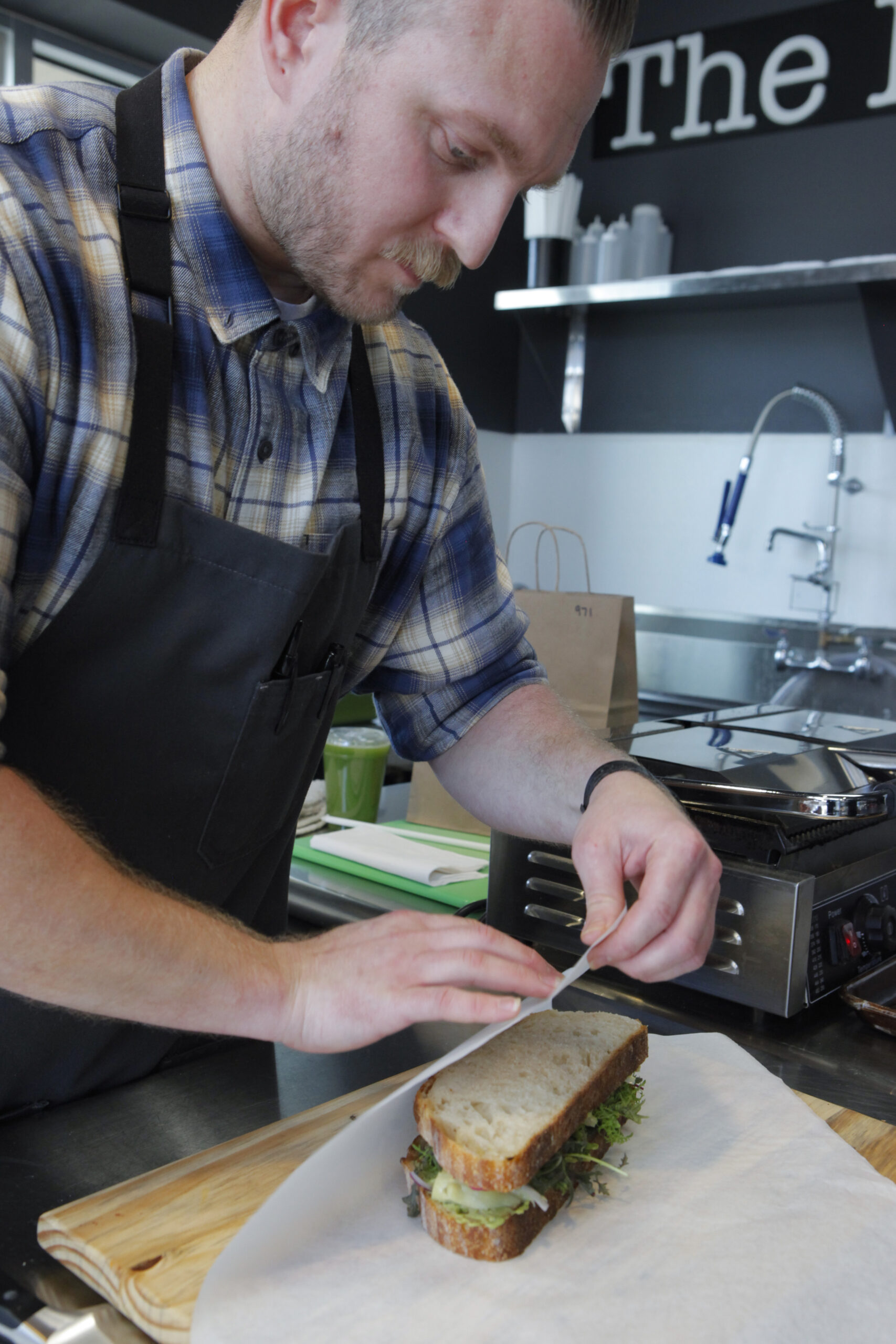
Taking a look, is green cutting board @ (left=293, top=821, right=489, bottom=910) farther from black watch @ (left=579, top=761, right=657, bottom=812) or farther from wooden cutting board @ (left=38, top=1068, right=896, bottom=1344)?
wooden cutting board @ (left=38, top=1068, right=896, bottom=1344)

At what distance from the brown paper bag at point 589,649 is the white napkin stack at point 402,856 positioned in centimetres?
29

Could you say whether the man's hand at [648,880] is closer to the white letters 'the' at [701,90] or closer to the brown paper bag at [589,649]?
the brown paper bag at [589,649]

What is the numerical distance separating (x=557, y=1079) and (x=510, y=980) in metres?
0.15

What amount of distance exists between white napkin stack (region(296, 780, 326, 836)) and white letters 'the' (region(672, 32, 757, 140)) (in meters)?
2.78

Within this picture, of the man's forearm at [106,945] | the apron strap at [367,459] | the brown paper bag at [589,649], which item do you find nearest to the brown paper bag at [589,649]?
the brown paper bag at [589,649]

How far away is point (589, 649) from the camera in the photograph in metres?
1.87

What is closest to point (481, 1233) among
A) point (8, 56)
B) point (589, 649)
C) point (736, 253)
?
point (589, 649)

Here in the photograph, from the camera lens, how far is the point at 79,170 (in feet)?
2.95

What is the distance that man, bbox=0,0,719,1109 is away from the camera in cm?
77

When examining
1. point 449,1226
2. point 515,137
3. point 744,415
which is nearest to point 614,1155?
point 449,1226

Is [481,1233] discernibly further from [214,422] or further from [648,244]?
[648,244]

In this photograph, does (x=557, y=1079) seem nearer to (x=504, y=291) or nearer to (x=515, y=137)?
(x=515, y=137)

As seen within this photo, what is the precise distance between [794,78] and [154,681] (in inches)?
129

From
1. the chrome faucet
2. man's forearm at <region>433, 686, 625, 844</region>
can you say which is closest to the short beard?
man's forearm at <region>433, 686, 625, 844</region>
